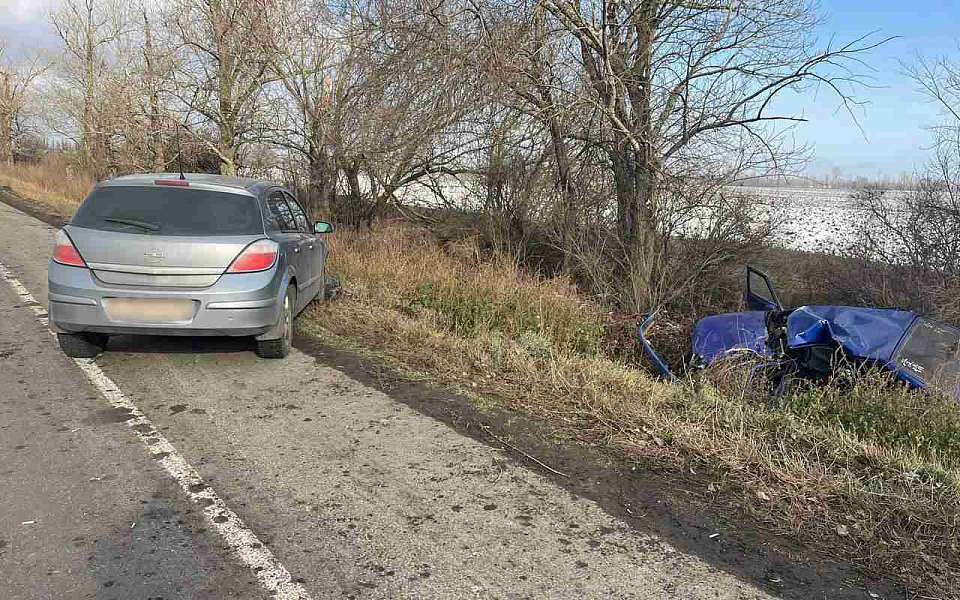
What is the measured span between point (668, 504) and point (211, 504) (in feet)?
8.27

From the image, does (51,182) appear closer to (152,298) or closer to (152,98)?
(152,98)

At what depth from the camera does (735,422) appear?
15.0 feet

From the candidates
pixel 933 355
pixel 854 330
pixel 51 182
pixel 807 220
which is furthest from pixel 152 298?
pixel 51 182

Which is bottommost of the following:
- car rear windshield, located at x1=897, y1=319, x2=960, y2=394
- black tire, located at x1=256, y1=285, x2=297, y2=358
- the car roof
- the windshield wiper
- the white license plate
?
black tire, located at x1=256, y1=285, x2=297, y2=358

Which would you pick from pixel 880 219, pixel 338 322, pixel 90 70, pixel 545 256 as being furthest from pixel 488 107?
pixel 90 70

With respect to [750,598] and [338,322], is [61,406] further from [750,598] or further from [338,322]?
[750,598]

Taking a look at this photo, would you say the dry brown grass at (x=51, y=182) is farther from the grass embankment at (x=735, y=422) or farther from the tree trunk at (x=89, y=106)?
the grass embankment at (x=735, y=422)

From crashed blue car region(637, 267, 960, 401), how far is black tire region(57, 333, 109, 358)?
5114mm

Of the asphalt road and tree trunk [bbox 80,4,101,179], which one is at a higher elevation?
tree trunk [bbox 80,4,101,179]

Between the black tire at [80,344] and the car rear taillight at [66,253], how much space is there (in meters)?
0.72

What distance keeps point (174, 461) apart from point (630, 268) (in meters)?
6.75

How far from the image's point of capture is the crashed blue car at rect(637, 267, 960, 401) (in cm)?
500

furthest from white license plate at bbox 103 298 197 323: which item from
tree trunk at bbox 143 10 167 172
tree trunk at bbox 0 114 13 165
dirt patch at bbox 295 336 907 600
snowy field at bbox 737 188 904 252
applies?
tree trunk at bbox 0 114 13 165

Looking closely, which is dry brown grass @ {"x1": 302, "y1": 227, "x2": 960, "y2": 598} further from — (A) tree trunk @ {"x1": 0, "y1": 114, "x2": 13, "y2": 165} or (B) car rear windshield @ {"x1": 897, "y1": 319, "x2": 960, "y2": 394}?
(A) tree trunk @ {"x1": 0, "y1": 114, "x2": 13, "y2": 165}
